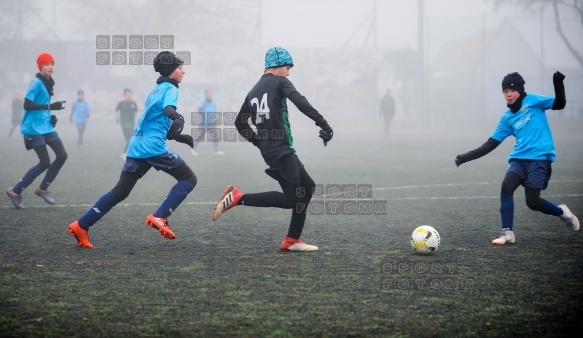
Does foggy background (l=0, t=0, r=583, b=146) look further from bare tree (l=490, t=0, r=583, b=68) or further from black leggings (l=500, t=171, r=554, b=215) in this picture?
black leggings (l=500, t=171, r=554, b=215)

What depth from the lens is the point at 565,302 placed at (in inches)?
198

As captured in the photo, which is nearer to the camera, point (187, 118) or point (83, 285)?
point (83, 285)

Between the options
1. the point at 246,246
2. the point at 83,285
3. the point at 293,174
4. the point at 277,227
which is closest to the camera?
the point at 83,285

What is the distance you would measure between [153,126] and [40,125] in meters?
3.60

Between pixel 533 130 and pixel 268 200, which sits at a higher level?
pixel 533 130

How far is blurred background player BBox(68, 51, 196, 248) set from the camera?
23.2ft

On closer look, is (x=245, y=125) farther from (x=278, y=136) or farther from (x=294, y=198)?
(x=294, y=198)

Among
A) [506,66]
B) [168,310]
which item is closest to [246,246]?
[168,310]

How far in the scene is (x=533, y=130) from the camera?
24.8ft

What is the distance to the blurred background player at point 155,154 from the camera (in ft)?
23.2

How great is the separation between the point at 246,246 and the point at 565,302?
329 centimetres

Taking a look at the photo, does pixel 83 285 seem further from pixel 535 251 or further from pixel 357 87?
pixel 357 87

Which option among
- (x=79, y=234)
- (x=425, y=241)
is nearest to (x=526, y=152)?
(x=425, y=241)

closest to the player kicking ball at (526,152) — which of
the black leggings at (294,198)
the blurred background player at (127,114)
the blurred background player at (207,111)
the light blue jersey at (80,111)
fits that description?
the black leggings at (294,198)
